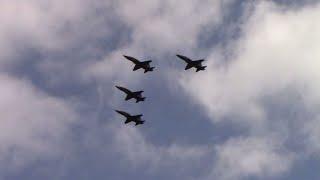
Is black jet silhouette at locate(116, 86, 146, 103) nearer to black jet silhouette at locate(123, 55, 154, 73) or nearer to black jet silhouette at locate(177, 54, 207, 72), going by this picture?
black jet silhouette at locate(123, 55, 154, 73)

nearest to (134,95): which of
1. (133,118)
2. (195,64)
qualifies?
(133,118)

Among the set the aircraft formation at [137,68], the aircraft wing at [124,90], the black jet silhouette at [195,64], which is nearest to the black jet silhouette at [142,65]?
the aircraft formation at [137,68]

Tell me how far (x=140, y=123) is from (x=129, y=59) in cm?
1873

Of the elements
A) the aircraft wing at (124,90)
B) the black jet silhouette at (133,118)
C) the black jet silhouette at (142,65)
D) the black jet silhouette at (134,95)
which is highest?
the black jet silhouette at (142,65)

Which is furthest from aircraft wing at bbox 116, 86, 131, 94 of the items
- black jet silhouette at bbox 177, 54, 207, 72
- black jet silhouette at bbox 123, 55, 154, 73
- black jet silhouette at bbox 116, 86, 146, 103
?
black jet silhouette at bbox 177, 54, 207, 72

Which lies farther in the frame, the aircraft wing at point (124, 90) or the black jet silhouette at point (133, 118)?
the black jet silhouette at point (133, 118)

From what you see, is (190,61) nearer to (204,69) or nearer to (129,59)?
(204,69)

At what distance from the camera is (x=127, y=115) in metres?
117

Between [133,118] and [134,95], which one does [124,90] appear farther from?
[133,118]

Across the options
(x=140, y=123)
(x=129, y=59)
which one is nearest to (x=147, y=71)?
(x=129, y=59)

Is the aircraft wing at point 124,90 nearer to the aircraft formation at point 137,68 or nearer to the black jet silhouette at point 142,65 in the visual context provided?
the aircraft formation at point 137,68

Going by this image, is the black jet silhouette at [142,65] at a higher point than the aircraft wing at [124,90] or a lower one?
higher

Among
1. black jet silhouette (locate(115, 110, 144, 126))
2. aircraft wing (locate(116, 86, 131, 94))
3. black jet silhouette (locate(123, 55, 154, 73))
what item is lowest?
black jet silhouette (locate(115, 110, 144, 126))

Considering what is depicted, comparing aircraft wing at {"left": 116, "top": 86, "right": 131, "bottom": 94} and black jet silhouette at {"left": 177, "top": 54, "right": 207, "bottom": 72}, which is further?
black jet silhouette at {"left": 177, "top": 54, "right": 207, "bottom": 72}
